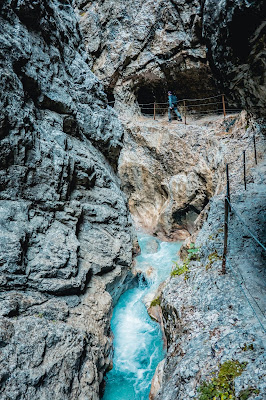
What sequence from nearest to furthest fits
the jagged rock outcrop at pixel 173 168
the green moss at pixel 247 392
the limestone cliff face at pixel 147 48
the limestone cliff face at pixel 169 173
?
the green moss at pixel 247 392, the jagged rock outcrop at pixel 173 168, the limestone cliff face at pixel 169 173, the limestone cliff face at pixel 147 48

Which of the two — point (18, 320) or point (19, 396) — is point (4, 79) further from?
point (19, 396)

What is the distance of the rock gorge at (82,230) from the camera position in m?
4.07

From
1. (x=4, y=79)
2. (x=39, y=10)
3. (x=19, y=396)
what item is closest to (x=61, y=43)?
(x=39, y=10)

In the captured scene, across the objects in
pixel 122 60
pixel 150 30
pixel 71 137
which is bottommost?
pixel 71 137

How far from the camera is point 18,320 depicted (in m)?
4.56

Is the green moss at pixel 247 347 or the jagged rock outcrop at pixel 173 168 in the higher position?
the jagged rock outcrop at pixel 173 168

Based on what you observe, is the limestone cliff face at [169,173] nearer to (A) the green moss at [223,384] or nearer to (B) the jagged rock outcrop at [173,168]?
(B) the jagged rock outcrop at [173,168]

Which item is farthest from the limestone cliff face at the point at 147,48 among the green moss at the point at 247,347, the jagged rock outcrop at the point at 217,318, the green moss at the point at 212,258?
the green moss at the point at 247,347

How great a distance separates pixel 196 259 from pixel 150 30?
61.1 feet

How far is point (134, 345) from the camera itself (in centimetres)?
790

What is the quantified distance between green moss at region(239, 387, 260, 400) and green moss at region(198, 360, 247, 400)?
4.7 inches

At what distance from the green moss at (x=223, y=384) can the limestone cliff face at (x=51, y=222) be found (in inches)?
106

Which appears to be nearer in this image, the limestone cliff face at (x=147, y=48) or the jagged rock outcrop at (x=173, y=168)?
the jagged rock outcrop at (x=173, y=168)

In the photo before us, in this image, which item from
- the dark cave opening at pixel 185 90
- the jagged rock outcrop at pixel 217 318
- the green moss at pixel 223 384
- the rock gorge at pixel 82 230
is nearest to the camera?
the green moss at pixel 223 384
